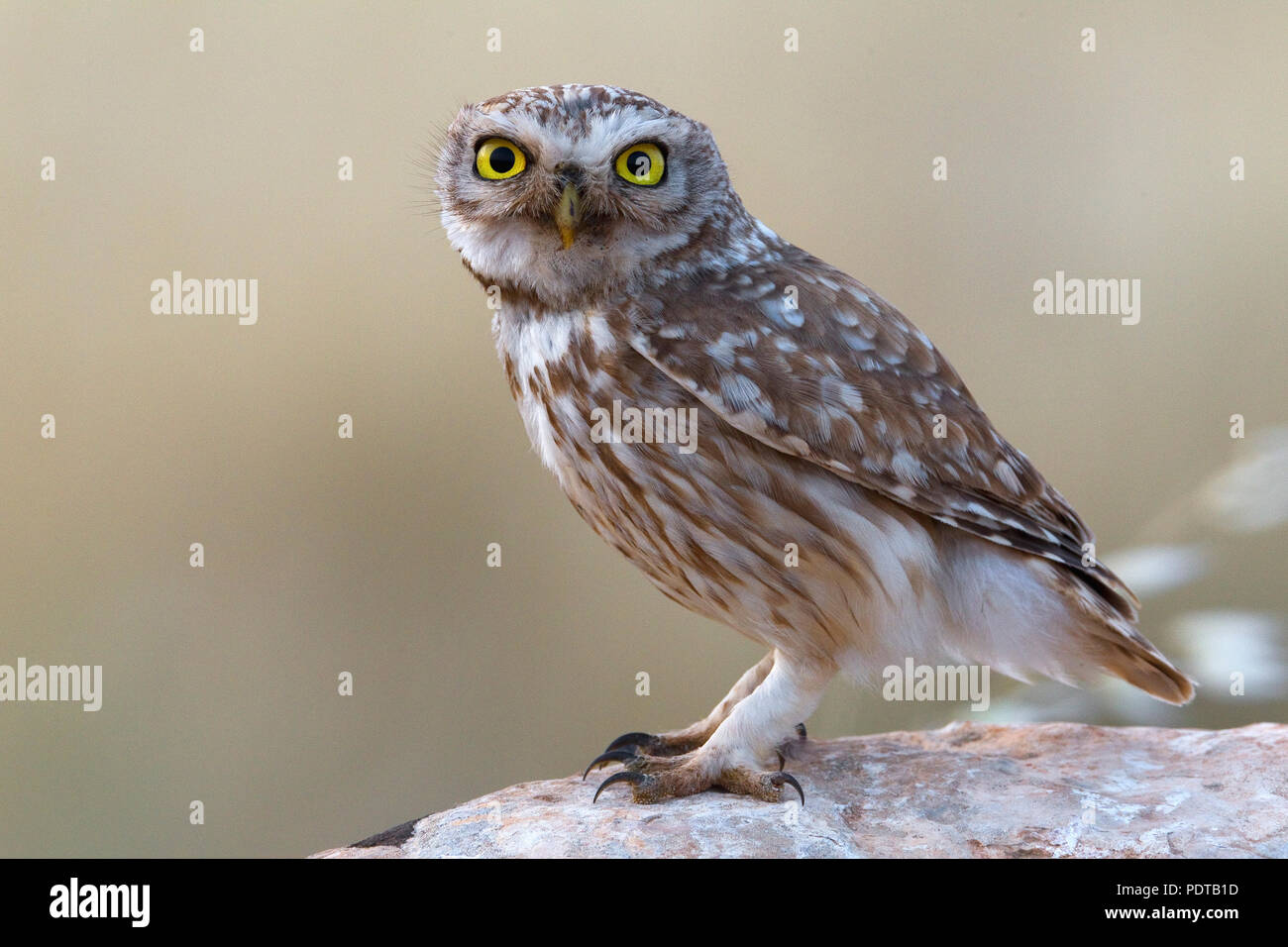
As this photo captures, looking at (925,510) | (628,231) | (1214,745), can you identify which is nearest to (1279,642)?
(1214,745)

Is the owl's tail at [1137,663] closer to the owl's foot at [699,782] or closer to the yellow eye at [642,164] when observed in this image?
the owl's foot at [699,782]

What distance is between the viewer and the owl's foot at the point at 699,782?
2703mm

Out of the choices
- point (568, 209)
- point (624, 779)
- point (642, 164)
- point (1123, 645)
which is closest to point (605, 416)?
point (568, 209)

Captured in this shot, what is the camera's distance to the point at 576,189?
2.48m

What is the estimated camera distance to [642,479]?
2572 mm

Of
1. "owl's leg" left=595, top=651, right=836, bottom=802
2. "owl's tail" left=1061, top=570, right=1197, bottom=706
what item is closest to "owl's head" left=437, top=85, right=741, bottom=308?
"owl's leg" left=595, top=651, right=836, bottom=802

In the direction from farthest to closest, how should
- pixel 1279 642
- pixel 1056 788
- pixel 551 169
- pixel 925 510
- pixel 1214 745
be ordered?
pixel 1279 642 → pixel 1214 745 → pixel 1056 788 → pixel 925 510 → pixel 551 169

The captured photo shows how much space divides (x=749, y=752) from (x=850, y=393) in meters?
0.89

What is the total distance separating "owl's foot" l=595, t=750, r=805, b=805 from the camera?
2703 mm

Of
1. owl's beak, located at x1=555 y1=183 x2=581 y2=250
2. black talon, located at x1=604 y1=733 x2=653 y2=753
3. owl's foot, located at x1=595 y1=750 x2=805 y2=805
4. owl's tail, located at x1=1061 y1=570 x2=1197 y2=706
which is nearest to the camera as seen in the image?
owl's beak, located at x1=555 y1=183 x2=581 y2=250

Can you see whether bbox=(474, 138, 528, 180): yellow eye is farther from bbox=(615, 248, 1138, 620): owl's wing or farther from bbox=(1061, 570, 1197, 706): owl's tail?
bbox=(1061, 570, 1197, 706): owl's tail

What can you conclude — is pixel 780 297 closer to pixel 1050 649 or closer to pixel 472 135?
pixel 472 135

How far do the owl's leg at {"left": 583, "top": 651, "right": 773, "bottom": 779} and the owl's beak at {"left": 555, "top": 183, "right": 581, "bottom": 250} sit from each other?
1.31m
